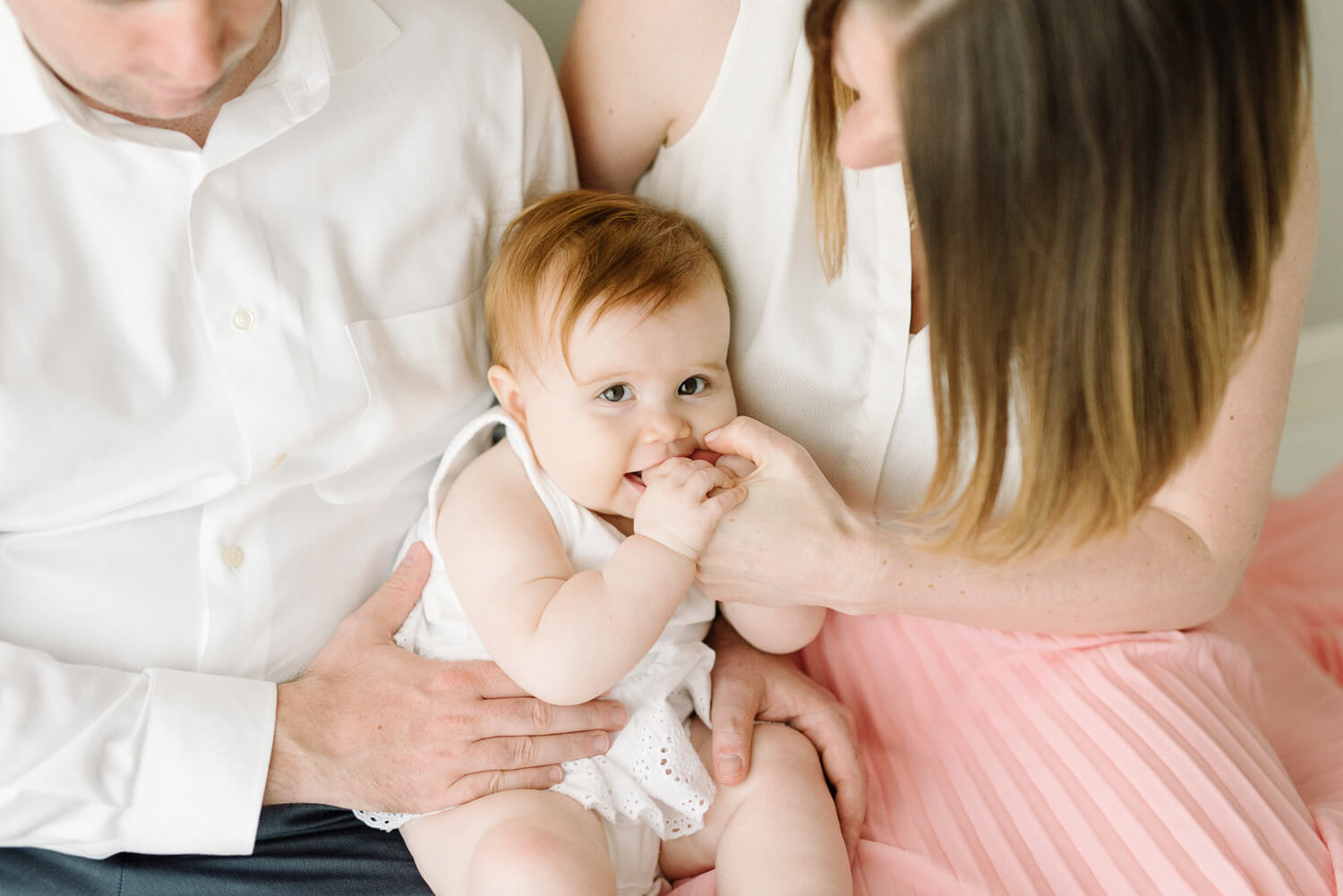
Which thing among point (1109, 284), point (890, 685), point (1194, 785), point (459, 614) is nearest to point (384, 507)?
point (459, 614)

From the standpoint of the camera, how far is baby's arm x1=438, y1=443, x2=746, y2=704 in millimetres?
1051

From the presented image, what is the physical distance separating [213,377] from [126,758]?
0.39 meters

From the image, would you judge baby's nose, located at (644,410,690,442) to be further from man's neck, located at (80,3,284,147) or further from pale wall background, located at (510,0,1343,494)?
pale wall background, located at (510,0,1343,494)

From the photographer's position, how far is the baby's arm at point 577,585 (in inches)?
41.4

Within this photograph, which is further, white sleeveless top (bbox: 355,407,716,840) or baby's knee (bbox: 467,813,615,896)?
white sleeveless top (bbox: 355,407,716,840)

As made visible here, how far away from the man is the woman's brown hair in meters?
0.42

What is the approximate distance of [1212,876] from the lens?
107 cm

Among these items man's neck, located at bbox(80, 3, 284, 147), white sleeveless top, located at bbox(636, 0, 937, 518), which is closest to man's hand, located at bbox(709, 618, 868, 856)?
white sleeveless top, located at bbox(636, 0, 937, 518)

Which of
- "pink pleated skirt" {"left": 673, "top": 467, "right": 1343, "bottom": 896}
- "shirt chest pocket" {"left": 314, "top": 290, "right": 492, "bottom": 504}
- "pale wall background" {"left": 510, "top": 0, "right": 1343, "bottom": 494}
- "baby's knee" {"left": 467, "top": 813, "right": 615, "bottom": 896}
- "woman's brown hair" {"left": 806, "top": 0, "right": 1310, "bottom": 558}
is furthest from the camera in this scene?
"pale wall background" {"left": 510, "top": 0, "right": 1343, "bottom": 494}

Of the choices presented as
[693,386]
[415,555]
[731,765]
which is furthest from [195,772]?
[693,386]

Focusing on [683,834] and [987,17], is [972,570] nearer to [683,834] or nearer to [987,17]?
[683,834]

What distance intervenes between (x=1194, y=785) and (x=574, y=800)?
0.65 meters

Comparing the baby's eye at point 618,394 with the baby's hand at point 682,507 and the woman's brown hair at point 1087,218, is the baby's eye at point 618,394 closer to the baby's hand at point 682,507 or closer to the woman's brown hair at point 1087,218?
the baby's hand at point 682,507

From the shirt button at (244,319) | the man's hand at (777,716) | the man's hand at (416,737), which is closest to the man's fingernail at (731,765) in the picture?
the man's hand at (777,716)
